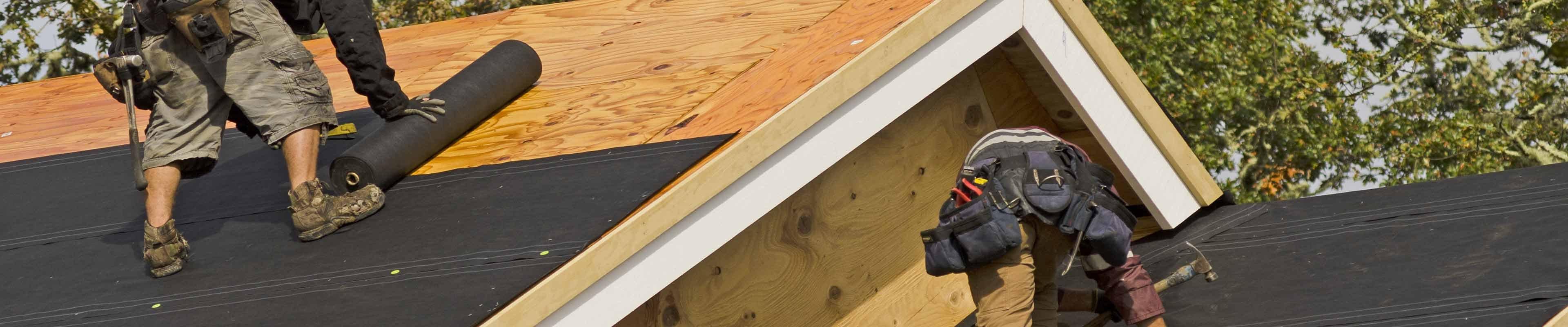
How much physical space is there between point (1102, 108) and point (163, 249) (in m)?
3.69

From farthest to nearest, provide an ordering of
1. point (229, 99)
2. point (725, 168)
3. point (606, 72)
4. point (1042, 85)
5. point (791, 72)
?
1. point (606, 72)
2. point (1042, 85)
3. point (791, 72)
4. point (229, 99)
5. point (725, 168)

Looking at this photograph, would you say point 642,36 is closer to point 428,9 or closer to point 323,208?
point 323,208

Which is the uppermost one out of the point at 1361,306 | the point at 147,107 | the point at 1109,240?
the point at 147,107

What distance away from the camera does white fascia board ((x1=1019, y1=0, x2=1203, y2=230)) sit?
541 cm

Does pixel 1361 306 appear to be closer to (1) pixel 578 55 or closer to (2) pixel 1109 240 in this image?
(2) pixel 1109 240

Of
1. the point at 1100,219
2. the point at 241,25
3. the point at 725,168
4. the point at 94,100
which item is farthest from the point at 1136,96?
the point at 94,100

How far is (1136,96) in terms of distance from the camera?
18.6ft

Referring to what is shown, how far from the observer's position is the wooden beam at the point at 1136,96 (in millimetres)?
5477

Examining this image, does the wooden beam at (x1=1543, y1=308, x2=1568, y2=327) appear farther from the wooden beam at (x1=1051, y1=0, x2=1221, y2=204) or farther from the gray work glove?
the gray work glove

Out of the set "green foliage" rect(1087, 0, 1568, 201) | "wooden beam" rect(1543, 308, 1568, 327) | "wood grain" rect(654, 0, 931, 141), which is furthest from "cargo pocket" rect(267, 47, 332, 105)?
"green foliage" rect(1087, 0, 1568, 201)

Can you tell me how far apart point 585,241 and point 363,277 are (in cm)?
82

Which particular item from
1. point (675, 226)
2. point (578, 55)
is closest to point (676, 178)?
point (675, 226)

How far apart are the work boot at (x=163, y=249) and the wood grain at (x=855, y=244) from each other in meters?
1.74

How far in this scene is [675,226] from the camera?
4230 mm
